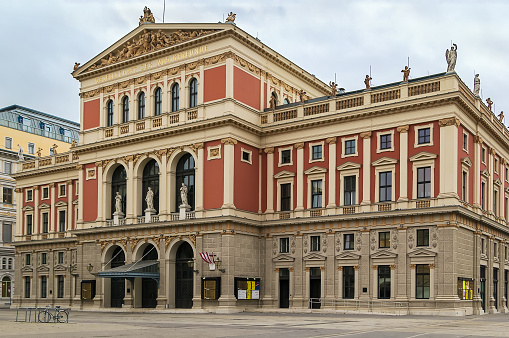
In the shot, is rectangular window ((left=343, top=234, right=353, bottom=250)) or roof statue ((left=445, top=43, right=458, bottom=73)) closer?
roof statue ((left=445, top=43, right=458, bottom=73))

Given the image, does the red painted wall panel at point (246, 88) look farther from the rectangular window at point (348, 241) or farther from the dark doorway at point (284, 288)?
the dark doorway at point (284, 288)

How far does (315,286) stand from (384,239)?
753 cm

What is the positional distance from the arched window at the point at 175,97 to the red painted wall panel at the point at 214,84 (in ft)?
11.4

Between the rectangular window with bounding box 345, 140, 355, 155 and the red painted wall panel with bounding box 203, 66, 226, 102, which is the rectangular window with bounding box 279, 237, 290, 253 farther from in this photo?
the red painted wall panel with bounding box 203, 66, 226, 102

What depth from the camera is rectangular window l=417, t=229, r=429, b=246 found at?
51.8m

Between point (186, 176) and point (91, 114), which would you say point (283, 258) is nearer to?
point (186, 176)

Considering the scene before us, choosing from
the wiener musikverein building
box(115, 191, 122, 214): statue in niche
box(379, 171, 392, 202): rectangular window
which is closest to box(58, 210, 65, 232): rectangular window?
the wiener musikverein building

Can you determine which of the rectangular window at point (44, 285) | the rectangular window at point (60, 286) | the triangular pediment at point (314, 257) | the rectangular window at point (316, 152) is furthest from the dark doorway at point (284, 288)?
the rectangular window at point (44, 285)

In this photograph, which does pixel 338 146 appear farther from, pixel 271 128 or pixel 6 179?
pixel 6 179

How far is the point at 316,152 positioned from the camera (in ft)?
194

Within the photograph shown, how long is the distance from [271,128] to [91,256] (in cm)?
2178

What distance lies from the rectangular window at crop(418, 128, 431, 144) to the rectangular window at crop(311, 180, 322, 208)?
953cm

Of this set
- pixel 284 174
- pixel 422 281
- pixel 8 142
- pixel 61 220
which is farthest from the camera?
pixel 8 142

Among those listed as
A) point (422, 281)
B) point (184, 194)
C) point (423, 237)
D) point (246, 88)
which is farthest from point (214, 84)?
point (422, 281)
